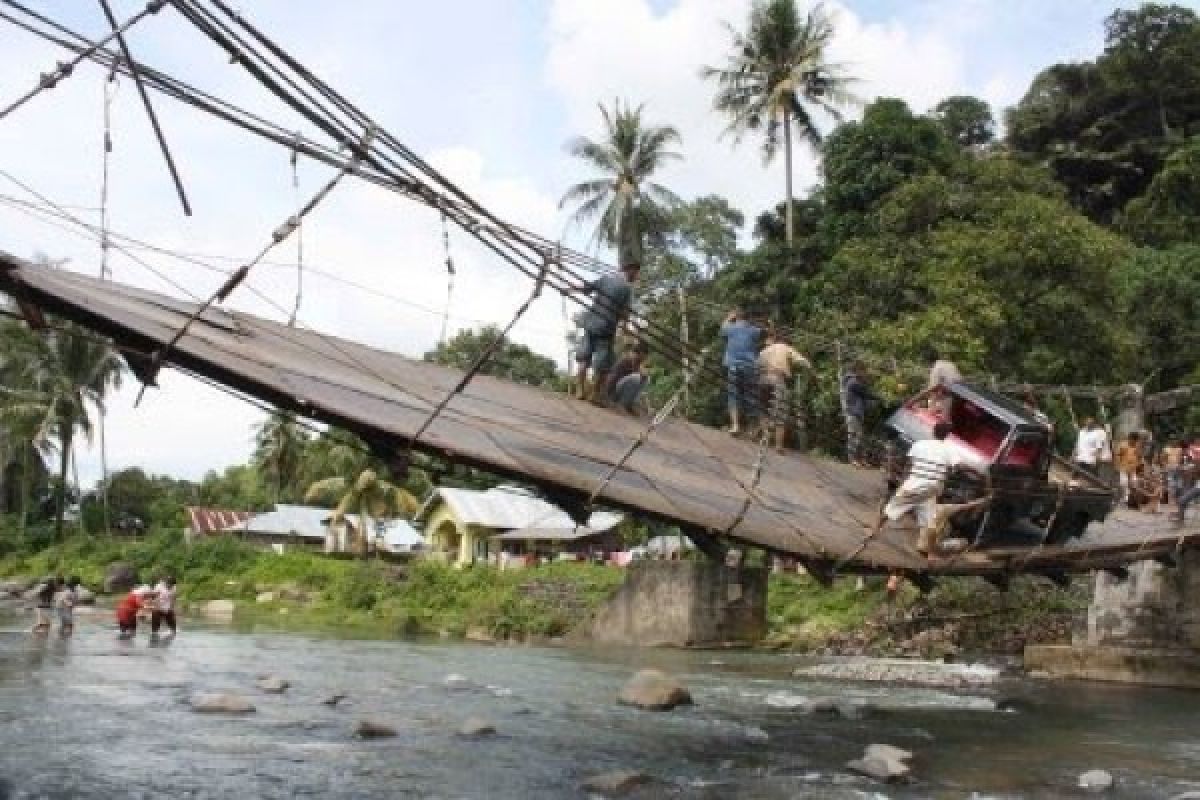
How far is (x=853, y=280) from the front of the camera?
25875 millimetres

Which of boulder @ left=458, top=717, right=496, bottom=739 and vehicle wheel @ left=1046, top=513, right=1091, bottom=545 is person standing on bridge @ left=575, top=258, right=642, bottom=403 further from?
vehicle wheel @ left=1046, top=513, right=1091, bottom=545

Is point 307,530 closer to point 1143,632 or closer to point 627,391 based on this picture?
point 1143,632

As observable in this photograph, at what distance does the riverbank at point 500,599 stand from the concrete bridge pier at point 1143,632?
3765 mm

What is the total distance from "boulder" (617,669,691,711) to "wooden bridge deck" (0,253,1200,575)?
381 centimetres

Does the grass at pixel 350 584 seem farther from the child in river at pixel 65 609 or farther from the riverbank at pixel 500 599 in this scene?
the child in river at pixel 65 609

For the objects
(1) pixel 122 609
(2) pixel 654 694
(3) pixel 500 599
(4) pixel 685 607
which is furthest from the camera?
(3) pixel 500 599

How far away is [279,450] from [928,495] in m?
46.7

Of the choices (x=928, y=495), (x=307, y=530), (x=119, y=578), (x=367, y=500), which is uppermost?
(x=367, y=500)

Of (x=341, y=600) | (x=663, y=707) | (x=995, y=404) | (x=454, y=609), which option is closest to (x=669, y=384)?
(x=454, y=609)

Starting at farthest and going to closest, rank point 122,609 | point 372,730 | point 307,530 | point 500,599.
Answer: point 307,530, point 500,599, point 122,609, point 372,730

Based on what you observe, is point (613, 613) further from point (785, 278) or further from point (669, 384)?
point (785, 278)

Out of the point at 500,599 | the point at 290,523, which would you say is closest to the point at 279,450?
the point at 290,523

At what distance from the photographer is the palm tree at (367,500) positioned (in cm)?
4441

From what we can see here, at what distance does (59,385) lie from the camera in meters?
45.1
